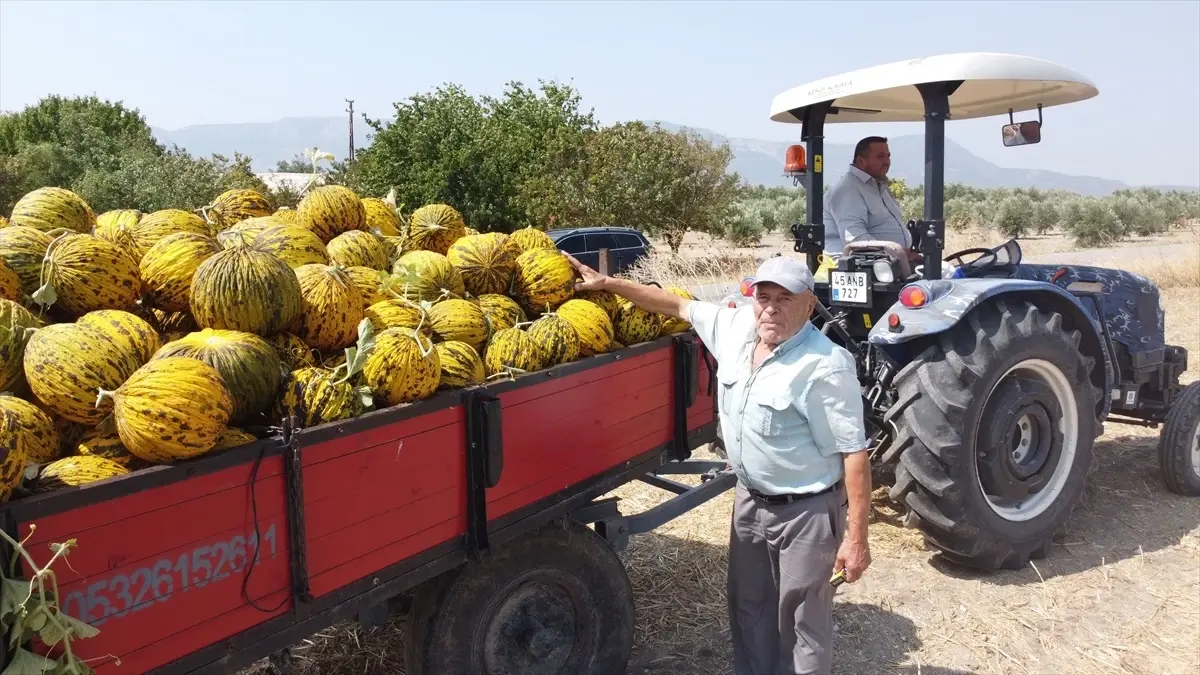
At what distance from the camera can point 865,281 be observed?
5059 mm

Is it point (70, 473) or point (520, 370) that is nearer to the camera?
point (70, 473)

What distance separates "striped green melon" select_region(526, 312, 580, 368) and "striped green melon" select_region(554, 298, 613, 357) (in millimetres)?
85

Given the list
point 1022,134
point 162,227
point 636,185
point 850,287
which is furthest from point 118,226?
point 636,185

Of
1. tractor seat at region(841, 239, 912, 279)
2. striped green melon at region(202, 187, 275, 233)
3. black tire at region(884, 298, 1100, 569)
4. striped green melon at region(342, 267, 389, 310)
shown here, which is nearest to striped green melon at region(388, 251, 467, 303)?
striped green melon at region(342, 267, 389, 310)

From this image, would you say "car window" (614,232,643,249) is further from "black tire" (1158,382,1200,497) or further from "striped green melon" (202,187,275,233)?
"striped green melon" (202,187,275,233)

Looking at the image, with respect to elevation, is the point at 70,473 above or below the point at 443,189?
below

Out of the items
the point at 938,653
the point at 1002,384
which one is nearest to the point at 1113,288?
the point at 1002,384

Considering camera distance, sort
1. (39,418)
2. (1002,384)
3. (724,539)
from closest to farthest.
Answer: (39,418)
(1002,384)
(724,539)

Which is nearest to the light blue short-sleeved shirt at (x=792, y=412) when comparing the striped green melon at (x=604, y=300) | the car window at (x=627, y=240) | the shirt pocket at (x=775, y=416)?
the shirt pocket at (x=775, y=416)

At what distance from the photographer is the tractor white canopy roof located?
15.3 ft

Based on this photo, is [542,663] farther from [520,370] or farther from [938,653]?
[938,653]

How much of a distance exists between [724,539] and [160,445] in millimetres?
3920

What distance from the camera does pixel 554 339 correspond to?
3305 mm

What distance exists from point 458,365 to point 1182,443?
5.26 metres
